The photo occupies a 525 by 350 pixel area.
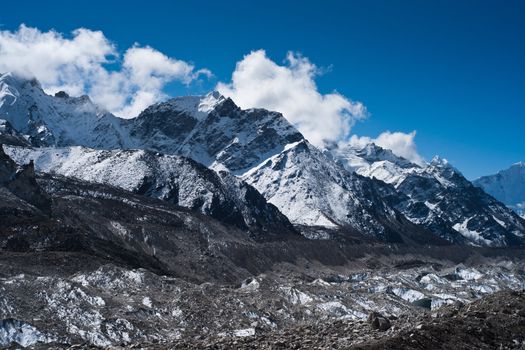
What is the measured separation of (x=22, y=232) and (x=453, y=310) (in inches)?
3884

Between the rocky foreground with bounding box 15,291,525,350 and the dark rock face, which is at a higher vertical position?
the dark rock face

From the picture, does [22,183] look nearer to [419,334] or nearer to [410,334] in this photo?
[410,334]

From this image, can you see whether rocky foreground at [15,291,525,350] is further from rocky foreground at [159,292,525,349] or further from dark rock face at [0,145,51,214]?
dark rock face at [0,145,51,214]

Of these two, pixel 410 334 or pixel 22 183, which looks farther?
pixel 22 183

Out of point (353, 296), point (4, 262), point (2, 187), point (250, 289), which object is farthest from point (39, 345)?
point (2, 187)

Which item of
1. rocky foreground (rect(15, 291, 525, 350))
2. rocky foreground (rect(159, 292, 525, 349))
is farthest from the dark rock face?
rocky foreground (rect(159, 292, 525, 349))

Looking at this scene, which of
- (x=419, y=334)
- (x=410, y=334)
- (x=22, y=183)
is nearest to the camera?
(x=410, y=334)

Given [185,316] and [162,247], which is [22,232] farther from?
[162,247]

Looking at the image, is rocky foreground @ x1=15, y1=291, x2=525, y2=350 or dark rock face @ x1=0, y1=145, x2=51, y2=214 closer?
rocky foreground @ x1=15, y1=291, x2=525, y2=350

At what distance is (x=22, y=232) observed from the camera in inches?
4870

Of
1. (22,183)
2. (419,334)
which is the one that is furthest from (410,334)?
(22,183)

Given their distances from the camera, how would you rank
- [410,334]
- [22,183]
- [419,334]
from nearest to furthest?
[410,334], [419,334], [22,183]

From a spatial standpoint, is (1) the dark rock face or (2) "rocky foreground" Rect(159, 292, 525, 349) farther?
(1) the dark rock face

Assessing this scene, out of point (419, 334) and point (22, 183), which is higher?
point (22, 183)
